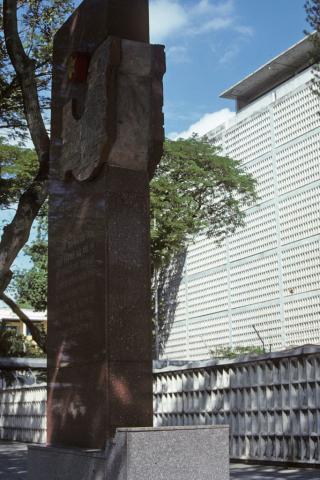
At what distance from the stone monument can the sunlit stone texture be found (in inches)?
0.4

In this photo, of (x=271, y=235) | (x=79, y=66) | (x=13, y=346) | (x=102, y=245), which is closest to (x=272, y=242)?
(x=271, y=235)

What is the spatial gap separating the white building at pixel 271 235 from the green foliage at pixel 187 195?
5371 millimetres

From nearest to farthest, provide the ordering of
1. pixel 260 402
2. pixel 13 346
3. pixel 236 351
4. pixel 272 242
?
pixel 260 402 < pixel 13 346 < pixel 272 242 < pixel 236 351

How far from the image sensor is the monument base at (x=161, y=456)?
533 cm

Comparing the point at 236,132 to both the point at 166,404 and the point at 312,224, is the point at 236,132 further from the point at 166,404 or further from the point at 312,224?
the point at 166,404

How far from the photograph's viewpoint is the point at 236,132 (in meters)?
44.3

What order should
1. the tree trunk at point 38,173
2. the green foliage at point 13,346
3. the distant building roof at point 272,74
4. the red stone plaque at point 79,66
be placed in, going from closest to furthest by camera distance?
the red stone plaque at point 79,66, the tree trunk at point 38,173, the green foliage at point 13,346, the distant building roof at point 272,74

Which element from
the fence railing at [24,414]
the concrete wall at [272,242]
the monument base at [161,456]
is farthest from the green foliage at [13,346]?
the monument base at [161,456]

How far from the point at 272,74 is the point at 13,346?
29003 mm

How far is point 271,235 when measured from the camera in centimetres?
4072

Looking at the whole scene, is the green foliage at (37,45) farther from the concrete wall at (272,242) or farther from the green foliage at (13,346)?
the concrete wall at (272,242)

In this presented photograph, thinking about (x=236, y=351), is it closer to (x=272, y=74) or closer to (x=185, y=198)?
(x=185, y=198)

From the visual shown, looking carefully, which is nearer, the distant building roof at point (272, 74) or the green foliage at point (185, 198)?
the green foliage at point (185, 198)

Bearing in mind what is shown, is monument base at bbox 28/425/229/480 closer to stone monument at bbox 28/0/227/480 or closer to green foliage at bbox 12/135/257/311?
stone monument at bbox 28/0/227/480
